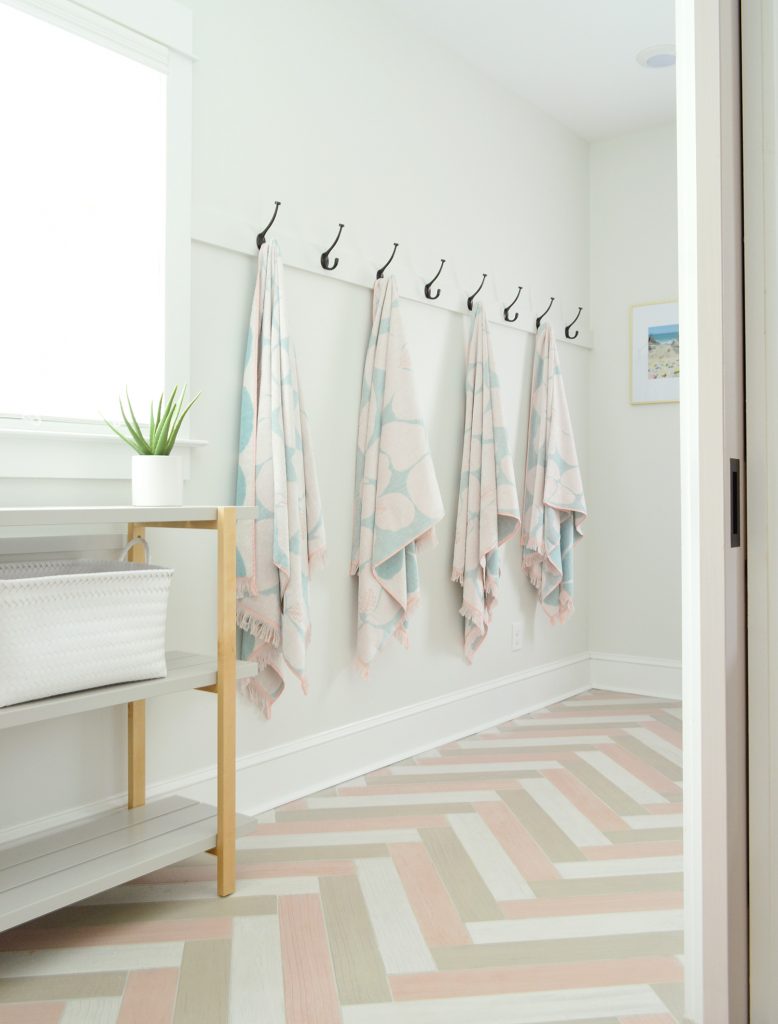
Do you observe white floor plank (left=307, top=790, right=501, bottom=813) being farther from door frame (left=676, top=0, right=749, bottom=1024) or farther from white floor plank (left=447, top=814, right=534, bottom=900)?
door frame (left=676, top=0, right=749, bottom=1024)

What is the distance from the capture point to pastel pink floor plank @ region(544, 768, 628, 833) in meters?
2.27

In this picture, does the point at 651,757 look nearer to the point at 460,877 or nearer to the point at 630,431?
the point at 460,877

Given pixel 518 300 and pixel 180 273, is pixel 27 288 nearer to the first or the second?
pixel 180 273

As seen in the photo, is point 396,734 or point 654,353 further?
point 654,353

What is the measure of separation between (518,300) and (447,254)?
505 mm

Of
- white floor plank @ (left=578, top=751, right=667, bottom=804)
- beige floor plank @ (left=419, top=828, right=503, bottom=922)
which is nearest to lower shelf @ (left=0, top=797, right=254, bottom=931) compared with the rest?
beige floor plank @ (left=419, top=828, right=503, bottom=922)

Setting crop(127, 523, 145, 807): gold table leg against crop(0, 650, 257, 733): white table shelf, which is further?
crop(127, 523, 145, 807): gold table leg

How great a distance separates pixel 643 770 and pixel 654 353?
73.8 inches

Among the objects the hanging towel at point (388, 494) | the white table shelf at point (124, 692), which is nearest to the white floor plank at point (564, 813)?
the hanging towel at point (388, 494)

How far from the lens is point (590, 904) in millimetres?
1830

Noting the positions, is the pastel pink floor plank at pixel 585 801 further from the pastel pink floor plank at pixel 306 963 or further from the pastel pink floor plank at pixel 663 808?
the pastel pink floor plank at pixel 306 963

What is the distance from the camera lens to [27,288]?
195 cm

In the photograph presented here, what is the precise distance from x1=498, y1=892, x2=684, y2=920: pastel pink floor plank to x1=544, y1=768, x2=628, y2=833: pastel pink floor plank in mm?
364

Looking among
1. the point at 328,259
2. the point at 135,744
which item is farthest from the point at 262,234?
the point at 135,744
